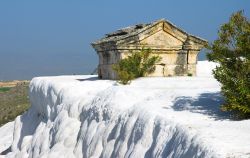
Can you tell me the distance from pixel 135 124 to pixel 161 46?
337 inches

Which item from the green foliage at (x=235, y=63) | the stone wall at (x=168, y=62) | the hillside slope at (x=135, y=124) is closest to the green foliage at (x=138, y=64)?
the stone wall at (x=168, y=62)

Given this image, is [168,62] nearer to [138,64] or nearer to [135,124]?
[138,64]

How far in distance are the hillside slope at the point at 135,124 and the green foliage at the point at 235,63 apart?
397mm

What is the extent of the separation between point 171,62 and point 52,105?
5310 mm

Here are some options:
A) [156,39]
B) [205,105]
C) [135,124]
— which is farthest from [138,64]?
[135,124]

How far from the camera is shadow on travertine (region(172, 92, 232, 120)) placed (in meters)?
8.21

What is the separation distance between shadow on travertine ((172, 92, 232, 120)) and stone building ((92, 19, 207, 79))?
604cm

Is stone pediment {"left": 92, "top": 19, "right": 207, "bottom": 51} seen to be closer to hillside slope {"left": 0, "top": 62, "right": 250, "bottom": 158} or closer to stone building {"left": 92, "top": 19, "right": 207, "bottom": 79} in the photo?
stone building {"left": 92, "top": 19, "right": 207, "bottom": 79}

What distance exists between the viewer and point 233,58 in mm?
8383

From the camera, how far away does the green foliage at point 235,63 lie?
7664mm

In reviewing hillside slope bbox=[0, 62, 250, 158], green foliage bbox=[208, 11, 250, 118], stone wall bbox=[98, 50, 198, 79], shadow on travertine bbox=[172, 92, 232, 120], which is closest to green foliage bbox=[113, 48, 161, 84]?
stone wall bbox=[98, 50, 198, 79]

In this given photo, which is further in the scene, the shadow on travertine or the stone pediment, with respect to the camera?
the stone pediment

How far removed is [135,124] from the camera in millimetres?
8250

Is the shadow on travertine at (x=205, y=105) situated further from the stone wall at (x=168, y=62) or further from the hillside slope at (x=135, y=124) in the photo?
the stone wall at (x=168, y=62)
